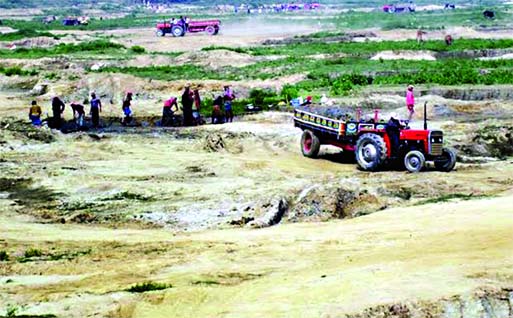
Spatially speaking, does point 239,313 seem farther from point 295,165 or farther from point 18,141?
point 18,141

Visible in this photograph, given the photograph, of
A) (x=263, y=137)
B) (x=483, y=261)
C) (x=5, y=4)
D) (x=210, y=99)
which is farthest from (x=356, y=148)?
(x=5, y=4)

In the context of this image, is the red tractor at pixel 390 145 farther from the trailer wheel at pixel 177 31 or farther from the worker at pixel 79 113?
the trailer wheel at pixel 177 31

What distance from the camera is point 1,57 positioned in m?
61.6

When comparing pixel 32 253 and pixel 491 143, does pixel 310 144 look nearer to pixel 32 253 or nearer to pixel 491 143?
pixel 491 143

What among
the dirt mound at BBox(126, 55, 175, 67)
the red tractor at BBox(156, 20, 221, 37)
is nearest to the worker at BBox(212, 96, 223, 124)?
the dirt mound at BBox(126, 55, 175, 67)

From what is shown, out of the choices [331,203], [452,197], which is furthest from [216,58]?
[331,203]

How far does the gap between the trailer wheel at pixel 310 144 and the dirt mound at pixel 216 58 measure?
28404 millimetres

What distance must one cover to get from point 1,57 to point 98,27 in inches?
1871

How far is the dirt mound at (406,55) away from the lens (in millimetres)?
58562

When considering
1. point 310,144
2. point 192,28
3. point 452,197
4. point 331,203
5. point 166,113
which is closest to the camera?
point 331,203

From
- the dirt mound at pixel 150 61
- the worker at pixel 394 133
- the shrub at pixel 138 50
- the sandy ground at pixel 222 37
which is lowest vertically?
the sandy ground at pixel 222 37

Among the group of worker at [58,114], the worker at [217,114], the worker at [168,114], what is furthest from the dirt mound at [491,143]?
the group of worker at [58,114]

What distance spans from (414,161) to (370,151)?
3.87 ft

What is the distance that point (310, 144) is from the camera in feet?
90.2
